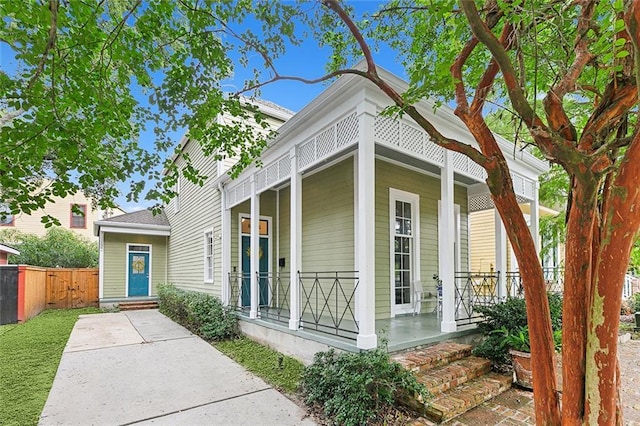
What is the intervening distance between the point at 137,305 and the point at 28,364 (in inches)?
307

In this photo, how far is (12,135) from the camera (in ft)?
8.86

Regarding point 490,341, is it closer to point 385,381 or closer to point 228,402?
point 385,381

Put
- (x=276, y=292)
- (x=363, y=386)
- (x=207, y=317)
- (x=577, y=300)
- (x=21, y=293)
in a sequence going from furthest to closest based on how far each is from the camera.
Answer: (x=21, y=293), (x=276, y=292), (x=207, y=317), (x=363, y=386), (x=577, y=300)

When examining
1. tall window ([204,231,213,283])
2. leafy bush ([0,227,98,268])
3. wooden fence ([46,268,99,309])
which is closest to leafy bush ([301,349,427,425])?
tall window ([204,231,213,283])

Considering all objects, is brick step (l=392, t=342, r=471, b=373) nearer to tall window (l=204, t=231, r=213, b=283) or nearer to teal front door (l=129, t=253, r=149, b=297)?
tall window (l=204, t=231, r=213, b=283)

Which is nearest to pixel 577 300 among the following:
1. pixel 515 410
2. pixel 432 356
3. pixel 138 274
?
pixel 515 410

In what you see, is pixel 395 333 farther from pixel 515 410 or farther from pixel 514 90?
pixel 514 90

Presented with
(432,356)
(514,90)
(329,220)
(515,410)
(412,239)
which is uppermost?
(514,90)

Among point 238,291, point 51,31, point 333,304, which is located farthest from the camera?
point 238,291

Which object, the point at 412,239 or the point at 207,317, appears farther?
the point at 207,317

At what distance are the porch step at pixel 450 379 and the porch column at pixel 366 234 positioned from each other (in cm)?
57

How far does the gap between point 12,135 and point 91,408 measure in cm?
328

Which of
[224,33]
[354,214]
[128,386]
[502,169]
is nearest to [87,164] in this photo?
[224,33]

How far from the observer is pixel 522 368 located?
4.55m
